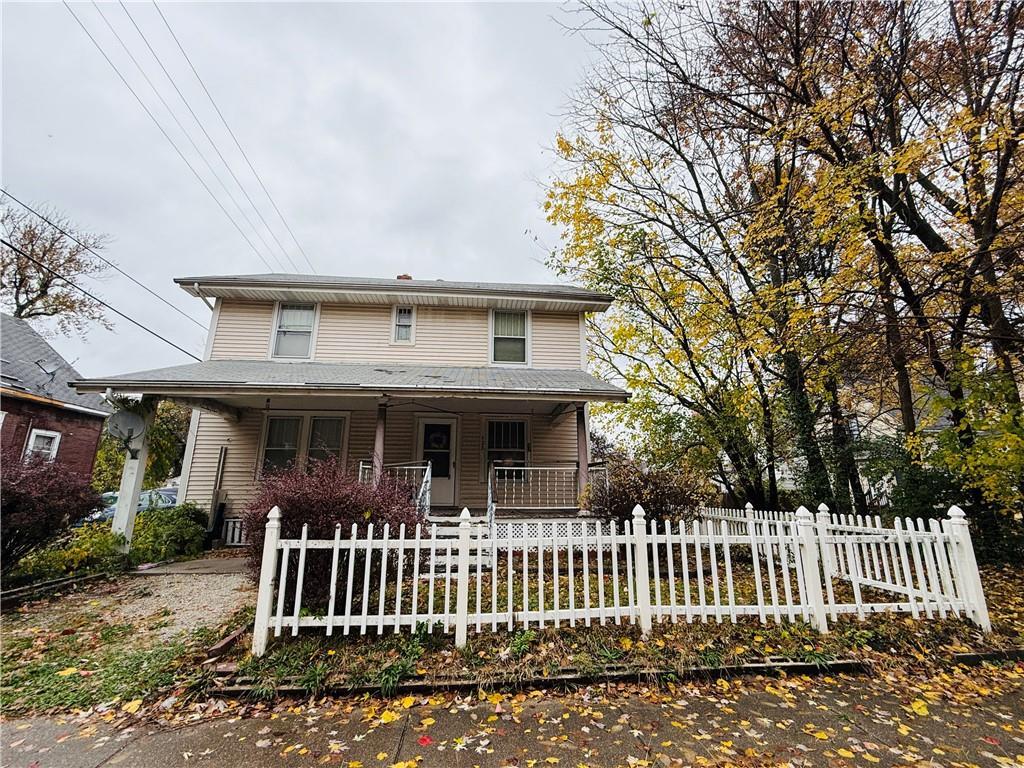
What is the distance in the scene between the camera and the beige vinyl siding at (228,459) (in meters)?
10.7

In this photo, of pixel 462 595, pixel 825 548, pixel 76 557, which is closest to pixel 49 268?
pixel 76 557

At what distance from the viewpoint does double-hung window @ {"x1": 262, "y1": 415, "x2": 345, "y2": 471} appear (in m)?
11.0

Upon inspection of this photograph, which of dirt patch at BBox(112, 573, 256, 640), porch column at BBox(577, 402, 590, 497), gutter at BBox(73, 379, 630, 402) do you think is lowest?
dirt patch at BBox(112, 573, 256, 640)

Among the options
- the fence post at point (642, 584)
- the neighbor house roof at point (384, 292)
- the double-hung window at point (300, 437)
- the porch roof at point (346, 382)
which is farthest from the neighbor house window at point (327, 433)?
the fence post at point (642, 584)

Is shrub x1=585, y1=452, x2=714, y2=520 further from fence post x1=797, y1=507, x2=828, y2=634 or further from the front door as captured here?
the front door

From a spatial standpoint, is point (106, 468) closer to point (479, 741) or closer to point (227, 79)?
point (227, 79)

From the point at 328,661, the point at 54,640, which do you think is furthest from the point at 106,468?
the point at 328,661

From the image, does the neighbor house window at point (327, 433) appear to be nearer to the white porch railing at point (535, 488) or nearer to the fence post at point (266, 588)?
the white porch railing at point (535, 488)

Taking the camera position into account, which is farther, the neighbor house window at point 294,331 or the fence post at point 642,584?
the neighbor house window at point 294,331

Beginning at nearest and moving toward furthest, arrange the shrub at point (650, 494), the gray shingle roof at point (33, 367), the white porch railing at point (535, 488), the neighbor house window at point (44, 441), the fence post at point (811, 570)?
the fence post at point (811, 570), the shrub at point (650, 494), the white porch railing at point (535, 488), the gray shingle roof at point (33, 367), the neighbor house window at point (44, 441)

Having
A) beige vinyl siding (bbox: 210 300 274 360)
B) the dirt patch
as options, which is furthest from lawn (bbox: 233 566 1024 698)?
beige vinyl siding (bbox: 210 300 274 360)

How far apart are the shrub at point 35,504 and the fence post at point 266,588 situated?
182 inches

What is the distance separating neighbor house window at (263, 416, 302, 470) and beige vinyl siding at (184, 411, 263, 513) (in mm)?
268

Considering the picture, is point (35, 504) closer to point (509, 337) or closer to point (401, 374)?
point (401, 374)
